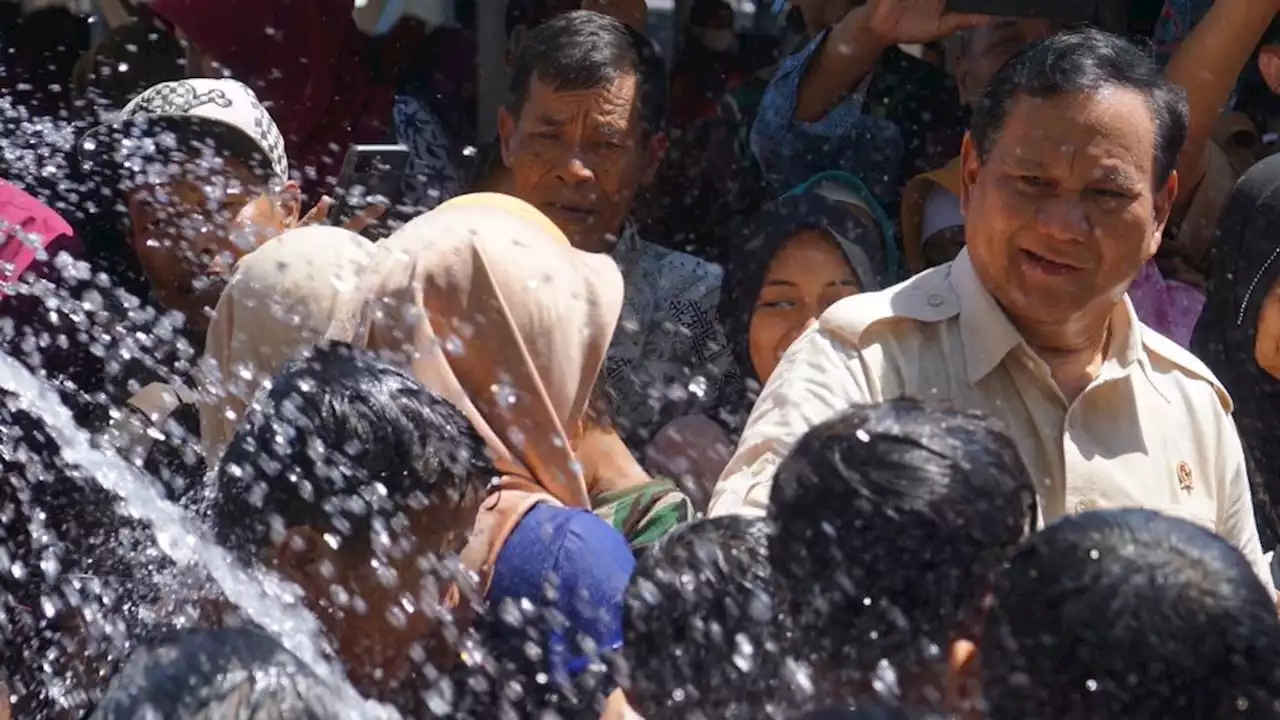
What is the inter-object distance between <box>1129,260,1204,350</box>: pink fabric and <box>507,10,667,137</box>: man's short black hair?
47.4 inches

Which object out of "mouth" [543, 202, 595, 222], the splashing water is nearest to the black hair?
the splashing water

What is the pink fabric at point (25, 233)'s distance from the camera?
3930 millimetres

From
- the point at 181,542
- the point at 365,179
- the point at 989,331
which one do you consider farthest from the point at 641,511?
the point at 365,179

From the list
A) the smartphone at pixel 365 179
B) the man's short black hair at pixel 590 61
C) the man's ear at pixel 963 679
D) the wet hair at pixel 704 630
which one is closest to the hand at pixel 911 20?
the man's short black hair at pixel 590 61

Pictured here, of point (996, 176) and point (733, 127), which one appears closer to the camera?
point (996, 176)

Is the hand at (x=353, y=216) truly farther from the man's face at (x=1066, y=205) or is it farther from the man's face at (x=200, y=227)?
the man's face at (x=1066, y=205)

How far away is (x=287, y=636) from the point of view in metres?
2.55

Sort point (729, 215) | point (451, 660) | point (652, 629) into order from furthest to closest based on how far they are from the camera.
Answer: point (729, 215) → point (451, 660) → point (652, 629)

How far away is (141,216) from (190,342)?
1.38ft

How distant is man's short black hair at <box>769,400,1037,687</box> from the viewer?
228 cm

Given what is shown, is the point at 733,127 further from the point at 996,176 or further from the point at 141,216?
the point at 996,176

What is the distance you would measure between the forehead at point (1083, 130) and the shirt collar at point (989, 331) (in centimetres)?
22

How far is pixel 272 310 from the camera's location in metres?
3.26

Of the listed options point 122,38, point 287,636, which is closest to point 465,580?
point 287,636
